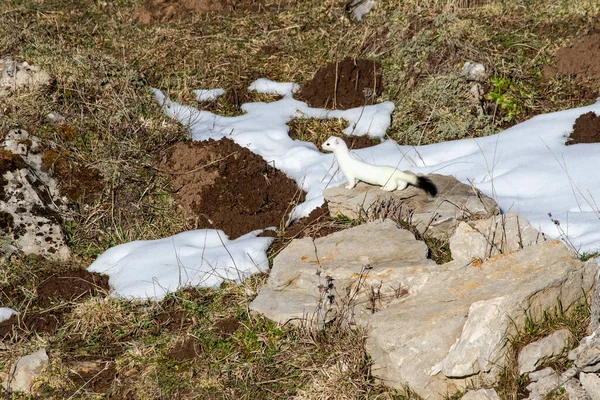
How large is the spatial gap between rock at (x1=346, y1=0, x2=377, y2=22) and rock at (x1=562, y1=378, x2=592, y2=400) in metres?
6.73

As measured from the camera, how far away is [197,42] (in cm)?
926

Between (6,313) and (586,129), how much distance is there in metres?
5.55

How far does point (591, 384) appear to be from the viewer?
3.74 meters

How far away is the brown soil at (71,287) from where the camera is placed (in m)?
5.63

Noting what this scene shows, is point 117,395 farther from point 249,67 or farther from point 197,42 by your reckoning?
point 197,42

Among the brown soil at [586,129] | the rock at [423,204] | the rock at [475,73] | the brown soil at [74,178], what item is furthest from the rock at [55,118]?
the brown soil at [586,129]

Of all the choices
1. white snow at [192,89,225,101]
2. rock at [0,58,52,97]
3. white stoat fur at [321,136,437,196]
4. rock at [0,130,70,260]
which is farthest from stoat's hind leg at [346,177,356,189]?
rock at [0,58,52,97]

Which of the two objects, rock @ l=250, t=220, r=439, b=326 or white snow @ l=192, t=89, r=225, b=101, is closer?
rock @ l=250, t=220, r=439, b=326

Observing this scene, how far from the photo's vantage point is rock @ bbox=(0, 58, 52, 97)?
25.4 ft

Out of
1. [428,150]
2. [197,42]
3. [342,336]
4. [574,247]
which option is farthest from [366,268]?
[197,42]

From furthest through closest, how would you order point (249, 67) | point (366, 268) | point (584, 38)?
point (249, 67) → point (584, 38) → point (366, 268)

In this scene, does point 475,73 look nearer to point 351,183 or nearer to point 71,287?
point 351,183

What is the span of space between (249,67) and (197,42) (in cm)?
97

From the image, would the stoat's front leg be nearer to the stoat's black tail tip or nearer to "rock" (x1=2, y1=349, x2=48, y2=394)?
the stoat's black tail tip
